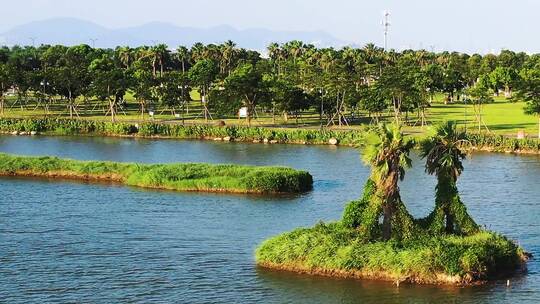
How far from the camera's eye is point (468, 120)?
12756 centimetres

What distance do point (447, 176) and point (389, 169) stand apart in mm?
3922

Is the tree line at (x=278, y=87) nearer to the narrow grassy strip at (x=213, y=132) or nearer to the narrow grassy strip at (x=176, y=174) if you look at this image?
the narrow grassy strip at (x=213, y=132)

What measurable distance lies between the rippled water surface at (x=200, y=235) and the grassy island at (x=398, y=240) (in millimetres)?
978

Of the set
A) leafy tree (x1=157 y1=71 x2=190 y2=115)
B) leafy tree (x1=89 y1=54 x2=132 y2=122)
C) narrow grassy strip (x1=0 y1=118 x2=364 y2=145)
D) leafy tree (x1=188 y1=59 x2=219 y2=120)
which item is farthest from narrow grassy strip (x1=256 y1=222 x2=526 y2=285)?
leafy tree (x1=157 y1=71 x2=190 y2=115)

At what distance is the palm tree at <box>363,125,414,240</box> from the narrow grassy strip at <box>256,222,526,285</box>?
1.53 meters

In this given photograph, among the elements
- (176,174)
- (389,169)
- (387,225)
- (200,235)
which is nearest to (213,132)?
(176,174)

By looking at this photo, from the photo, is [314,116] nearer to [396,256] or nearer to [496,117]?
[496,117]

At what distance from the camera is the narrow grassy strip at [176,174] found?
70875mm

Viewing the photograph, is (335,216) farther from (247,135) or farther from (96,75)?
(96,75)

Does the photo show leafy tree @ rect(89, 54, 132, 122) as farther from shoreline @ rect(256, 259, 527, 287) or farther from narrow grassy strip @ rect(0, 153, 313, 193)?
shoreline @ rect(256, 259, 527, 287)

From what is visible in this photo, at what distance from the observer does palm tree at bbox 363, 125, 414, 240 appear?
43.7m

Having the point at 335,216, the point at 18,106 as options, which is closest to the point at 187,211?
the point at 335,216

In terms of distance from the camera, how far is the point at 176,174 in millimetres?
74562

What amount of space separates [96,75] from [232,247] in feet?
303
